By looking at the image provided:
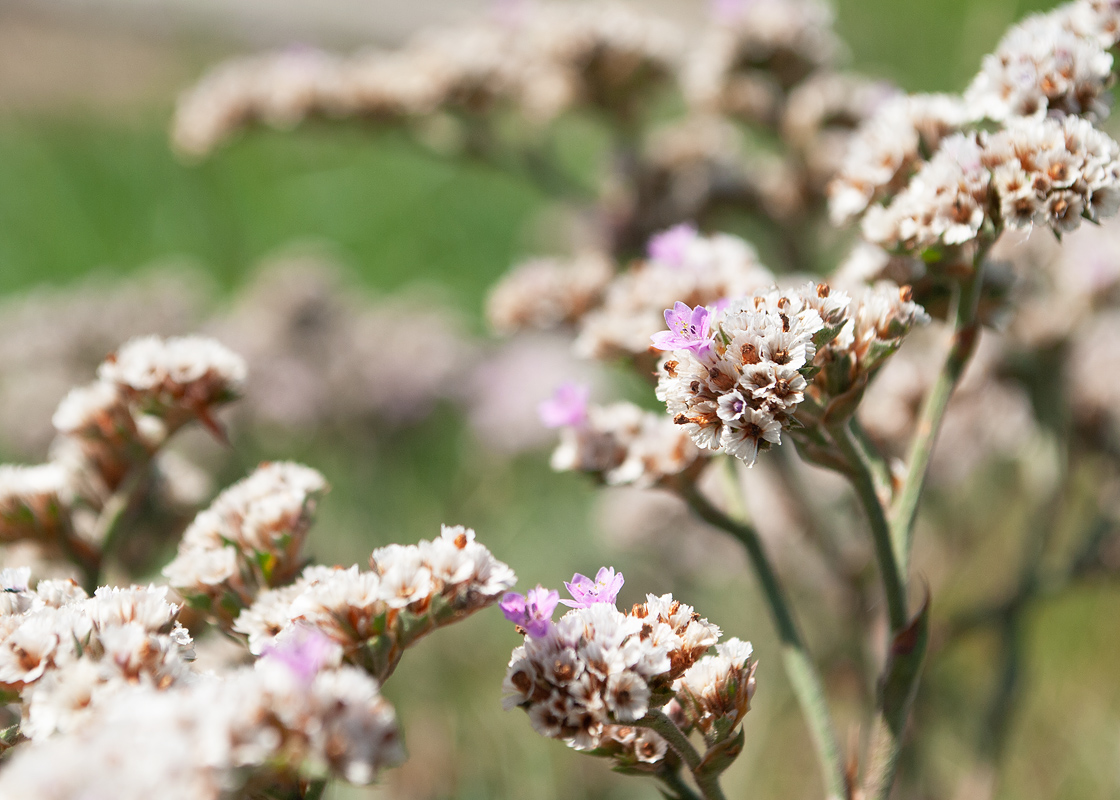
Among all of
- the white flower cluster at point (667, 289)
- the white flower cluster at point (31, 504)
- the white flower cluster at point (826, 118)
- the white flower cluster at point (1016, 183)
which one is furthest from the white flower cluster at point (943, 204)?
the white flower cluster at point (31, 504)

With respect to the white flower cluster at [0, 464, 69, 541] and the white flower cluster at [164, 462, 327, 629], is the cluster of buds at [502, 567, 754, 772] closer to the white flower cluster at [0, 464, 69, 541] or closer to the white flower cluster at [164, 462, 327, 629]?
the white flower cluster at [164, 462, 327, 629]

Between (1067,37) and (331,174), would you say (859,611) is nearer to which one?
(1067,37)

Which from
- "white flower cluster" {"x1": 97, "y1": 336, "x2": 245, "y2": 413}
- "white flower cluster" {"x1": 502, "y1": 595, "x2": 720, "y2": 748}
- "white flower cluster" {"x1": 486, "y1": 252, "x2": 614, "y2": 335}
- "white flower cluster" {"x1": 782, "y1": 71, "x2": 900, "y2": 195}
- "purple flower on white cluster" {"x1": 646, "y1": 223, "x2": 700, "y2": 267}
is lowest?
"white flower cluster" {"x1": 502, "y1": 595, "x2": 720, "y2": 748}

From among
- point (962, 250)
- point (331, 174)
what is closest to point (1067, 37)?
point (962, 250)

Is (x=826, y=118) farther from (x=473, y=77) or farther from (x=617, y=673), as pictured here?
(x=617, y=673)

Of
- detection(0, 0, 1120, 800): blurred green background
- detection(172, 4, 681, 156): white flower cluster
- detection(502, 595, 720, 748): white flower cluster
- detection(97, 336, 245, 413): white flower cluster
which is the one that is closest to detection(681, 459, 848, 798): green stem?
detection(502, 595, 720, 748): white flower cluster

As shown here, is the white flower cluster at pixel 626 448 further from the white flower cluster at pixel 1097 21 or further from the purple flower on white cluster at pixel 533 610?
the white flower cluster at pixel 1097 21
